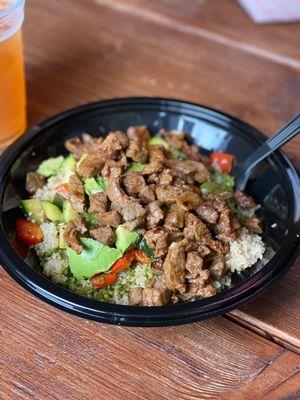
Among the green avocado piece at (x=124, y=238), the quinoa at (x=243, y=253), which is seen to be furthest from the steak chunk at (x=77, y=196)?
the quinoa at (x=243, y=253)

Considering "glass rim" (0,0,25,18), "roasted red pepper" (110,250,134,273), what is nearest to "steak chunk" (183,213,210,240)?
"roasted red pepper" (110,250,134,273)

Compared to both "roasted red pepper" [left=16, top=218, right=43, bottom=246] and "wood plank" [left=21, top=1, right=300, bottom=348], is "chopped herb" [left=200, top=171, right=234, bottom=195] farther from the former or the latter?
"roasted red pepper" [left=16, top=218, right=43, bottom=246]

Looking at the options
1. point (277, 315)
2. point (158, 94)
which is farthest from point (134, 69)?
point (277, 315)

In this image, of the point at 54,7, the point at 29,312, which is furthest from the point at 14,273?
the point at 54,7

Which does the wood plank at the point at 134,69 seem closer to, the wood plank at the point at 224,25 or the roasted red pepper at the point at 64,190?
the wood plank at the point at 224,25

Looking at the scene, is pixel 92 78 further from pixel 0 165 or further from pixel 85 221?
pixel 85 221
